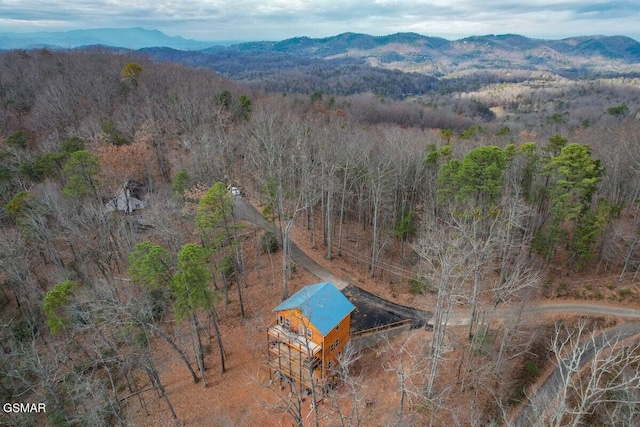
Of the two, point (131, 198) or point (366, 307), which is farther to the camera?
point (131, 198)

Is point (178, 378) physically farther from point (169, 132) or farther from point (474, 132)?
point (474, 132)

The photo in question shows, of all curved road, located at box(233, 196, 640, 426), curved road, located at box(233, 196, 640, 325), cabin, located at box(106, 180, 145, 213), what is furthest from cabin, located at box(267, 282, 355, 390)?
cabin, located at box(106, 180, 145, 213)

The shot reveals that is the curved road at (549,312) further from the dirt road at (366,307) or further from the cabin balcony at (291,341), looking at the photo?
the cabin balcony at (291,341)

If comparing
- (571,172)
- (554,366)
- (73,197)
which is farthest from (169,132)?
(554,366)

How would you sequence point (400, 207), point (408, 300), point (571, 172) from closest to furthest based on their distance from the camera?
1. point (571, 172)
2. point (408, 300)
3. point (400, 207)

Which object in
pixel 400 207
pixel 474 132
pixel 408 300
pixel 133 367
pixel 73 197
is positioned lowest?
pixel 133 367

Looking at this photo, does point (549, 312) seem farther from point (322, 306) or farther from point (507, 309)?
point (322, 306)

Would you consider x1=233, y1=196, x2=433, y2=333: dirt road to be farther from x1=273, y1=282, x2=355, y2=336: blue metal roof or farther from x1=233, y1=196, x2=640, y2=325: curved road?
x1=273, y1=282, x2=355, y2=336: blue metal roof

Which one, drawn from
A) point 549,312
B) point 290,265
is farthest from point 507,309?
point 290,265
